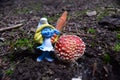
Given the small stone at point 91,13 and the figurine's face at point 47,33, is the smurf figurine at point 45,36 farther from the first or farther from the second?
the small stone at point 91,13

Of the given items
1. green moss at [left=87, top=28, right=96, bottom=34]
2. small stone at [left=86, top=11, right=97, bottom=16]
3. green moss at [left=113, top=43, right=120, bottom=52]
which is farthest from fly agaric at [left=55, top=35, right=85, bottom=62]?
small stone at [left=86, top=11, right=97, bottom=16]

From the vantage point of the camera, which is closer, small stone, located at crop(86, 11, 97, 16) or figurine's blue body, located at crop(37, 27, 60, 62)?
figurine's blue body, located at crop(37, 27, 60, 62)

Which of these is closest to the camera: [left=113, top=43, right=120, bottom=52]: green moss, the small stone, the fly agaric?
the fly agaric

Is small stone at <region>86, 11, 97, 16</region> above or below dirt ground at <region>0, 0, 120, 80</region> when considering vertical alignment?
above

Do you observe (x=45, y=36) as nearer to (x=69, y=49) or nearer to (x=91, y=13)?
(x=69, y=49)

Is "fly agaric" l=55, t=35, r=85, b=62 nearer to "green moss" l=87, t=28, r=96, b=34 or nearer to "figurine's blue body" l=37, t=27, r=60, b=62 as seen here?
"figurine's blue body" l=37, t=27, r=60, b=62

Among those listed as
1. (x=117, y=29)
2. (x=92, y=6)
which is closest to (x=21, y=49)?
(x=117, y=29)

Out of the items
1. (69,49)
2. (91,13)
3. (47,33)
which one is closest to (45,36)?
(47,33)
